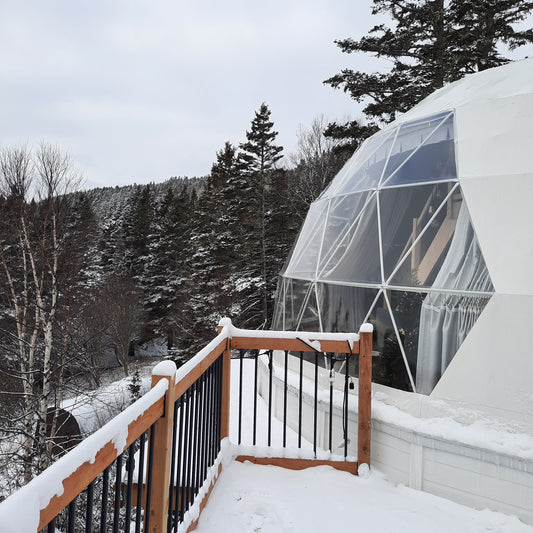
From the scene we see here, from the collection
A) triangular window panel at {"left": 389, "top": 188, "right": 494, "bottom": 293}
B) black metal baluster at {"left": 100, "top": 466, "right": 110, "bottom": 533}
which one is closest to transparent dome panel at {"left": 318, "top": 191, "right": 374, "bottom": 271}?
triangular window panel at {"left": 389, "top": 188, "right": 494, "bottom": 293}

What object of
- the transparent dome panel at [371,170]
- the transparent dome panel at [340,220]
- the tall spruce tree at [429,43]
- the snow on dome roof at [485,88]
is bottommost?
the transparent dome panel at [340,220]

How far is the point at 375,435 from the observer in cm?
368

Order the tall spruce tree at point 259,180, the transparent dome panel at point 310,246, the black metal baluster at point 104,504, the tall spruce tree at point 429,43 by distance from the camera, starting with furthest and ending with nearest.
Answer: the tall spruce tree at point 259,180 → the tall spruce tree at point 429,43 → the transparent dome panel at point 310,246 → the black metal baluster at point 104,504

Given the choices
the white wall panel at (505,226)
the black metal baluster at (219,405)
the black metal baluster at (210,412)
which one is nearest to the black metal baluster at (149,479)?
the black metal baluster at (210,412)

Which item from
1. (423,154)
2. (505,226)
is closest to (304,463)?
(505,226)

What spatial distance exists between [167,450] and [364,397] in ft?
7.08

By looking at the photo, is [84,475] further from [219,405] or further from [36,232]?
[36,232]

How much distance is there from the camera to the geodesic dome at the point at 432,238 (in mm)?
3531

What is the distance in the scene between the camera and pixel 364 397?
11.5ft

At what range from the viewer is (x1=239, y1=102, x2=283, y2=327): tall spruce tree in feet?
61.5

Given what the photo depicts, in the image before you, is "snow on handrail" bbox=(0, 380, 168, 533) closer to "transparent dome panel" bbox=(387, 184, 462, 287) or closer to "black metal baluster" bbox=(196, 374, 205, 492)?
"black metal baluster" bbox=(196, 374, 205, 492)

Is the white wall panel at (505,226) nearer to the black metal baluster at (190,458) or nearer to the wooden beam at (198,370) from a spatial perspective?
the wooden beam at (198,370)

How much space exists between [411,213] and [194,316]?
17.1m

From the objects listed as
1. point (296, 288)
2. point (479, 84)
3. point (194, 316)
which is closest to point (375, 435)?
point (296, 288)
